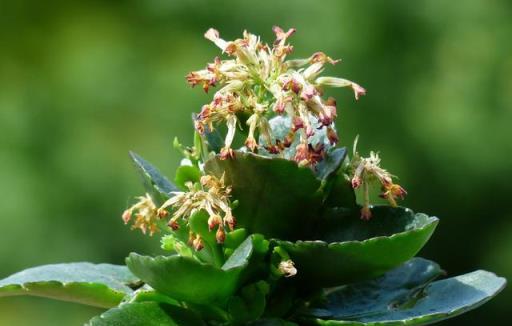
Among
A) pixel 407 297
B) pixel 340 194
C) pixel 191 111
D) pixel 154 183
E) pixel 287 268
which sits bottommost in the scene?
pixel 407 297

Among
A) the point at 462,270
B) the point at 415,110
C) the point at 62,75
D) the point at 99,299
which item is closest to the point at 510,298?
the point at 462,270

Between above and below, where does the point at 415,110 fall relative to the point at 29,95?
below

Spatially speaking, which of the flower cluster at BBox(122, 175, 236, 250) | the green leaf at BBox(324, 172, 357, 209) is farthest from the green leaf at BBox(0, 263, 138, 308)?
→ the green leaf at BBox(324, 172, 357, 209)

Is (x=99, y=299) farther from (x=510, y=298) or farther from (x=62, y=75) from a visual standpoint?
(x=510, y=298)

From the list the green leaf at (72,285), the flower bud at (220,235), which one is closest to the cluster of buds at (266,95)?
the flower bud at (220,235)

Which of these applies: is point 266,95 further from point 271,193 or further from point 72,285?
point 72,285

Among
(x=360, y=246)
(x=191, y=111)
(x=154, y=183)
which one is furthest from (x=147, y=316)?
(x=191, y=111)

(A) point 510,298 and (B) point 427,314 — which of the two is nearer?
(B) point 427,314
